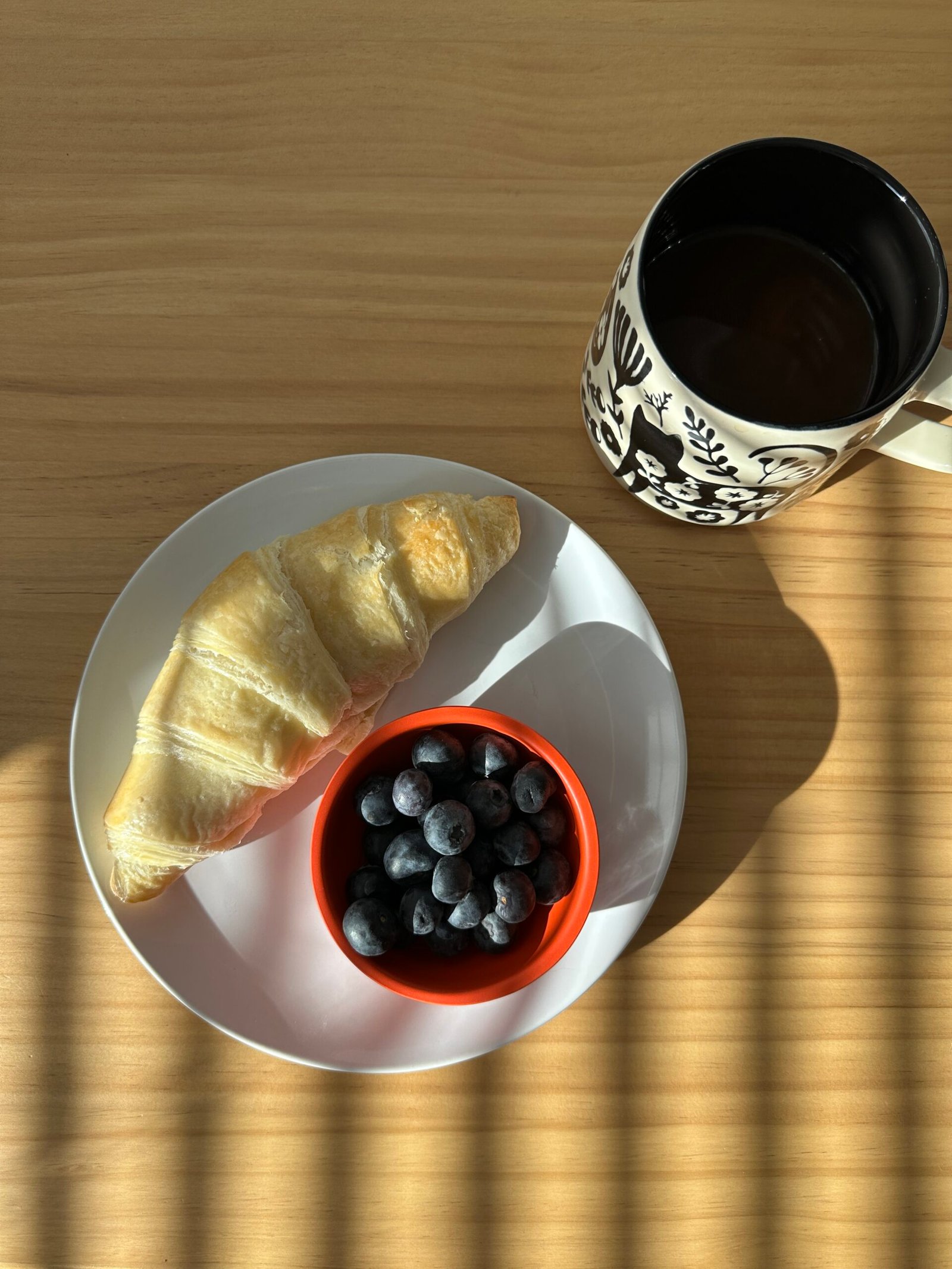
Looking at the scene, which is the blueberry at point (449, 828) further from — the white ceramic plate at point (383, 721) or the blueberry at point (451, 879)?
the white ceramic plate at point (383, 721)

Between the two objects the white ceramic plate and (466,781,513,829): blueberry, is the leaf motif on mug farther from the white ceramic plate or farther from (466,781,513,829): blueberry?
(466,781,513,829): blueberry

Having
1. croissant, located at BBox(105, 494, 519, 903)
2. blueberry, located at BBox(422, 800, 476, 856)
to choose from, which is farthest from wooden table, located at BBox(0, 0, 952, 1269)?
blueberry, located at BBox(422, 800, 476, 856)

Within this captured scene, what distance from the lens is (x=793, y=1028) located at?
0.85m

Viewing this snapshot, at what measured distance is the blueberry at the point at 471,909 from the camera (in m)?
0.72

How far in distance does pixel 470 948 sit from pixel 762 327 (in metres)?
0.60

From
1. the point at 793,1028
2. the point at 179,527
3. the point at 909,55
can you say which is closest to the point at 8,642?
the point at 179,527

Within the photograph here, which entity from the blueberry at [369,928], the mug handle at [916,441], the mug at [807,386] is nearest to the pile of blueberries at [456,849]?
the blueberry at [369,928]

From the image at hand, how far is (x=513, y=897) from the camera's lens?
72cm

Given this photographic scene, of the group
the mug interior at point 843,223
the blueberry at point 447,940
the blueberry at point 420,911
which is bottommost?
the blueberry at point 447,940

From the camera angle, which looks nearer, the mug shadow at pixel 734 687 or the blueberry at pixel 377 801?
A: the blueberry at pixel 377 801

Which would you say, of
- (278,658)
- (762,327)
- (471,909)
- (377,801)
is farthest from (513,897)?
(762,327)

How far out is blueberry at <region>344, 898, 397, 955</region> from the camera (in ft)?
2.33

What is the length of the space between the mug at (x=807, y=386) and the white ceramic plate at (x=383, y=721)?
0.41 ft

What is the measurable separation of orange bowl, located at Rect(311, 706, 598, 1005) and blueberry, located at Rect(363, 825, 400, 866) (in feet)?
0.08
